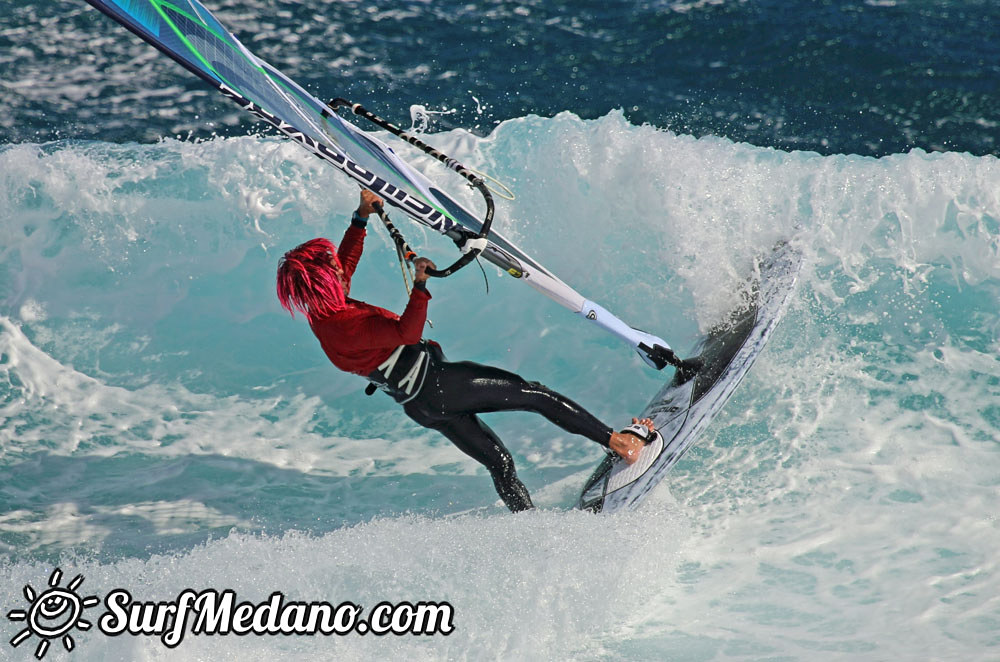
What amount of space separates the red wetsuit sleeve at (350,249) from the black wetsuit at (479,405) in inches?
19.8

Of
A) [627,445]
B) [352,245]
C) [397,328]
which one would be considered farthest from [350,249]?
[627,445]

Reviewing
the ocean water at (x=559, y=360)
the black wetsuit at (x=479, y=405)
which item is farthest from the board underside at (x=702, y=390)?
the black wetsuit at (x=479, y=405)

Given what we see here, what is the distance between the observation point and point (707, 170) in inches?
232

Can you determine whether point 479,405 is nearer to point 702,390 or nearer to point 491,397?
point 491,397

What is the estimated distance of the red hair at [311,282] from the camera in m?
3.60

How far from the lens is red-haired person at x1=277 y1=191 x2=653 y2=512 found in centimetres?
362

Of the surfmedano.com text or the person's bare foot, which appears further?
the person's bare foot

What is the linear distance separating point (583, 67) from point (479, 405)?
5.48 meters

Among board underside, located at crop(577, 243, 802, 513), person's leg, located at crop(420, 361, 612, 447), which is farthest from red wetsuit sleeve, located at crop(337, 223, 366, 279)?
board underside, located at crop(577, 243, 802, 513)

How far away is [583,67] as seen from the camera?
8.53 meters

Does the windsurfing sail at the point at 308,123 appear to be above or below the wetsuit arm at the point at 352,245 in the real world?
above

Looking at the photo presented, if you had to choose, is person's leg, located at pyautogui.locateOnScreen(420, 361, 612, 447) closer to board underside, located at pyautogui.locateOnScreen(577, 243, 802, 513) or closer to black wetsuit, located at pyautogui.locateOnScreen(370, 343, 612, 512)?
black wetsuit, located at pyautogui.locateOnScreen(370, 343, 612, 512)

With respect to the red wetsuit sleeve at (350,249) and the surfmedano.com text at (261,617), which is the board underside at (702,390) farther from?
the red wetsuit sleeve at (350,249)

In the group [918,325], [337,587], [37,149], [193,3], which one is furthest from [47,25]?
[918,325]
